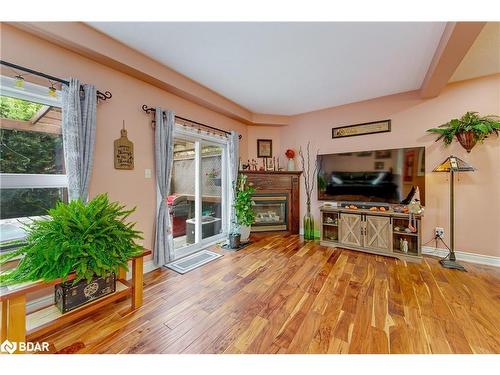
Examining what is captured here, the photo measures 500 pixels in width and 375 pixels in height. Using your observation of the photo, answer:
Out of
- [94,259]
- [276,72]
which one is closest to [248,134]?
[276,72]

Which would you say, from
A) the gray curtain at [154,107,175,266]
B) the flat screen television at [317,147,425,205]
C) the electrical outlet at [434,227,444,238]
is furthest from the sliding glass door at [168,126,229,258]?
the electrical outlet at [434,227,444,238]

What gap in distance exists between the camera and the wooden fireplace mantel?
4012mm

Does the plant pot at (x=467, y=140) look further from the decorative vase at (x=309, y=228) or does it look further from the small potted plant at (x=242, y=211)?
the small potted plant at (x=242, y=211)

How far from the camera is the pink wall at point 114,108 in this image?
1641 millimetres

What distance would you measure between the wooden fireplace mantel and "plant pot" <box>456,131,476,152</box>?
2.29 m

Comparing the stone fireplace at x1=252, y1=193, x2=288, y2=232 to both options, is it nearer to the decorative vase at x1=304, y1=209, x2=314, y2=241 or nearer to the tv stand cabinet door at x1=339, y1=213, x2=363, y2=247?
the decorative vase at x1=304, y1=209, x2=314, y2=241

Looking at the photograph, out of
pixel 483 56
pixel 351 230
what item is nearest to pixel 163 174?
pixel 351 230

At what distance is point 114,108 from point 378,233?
3.79 meters

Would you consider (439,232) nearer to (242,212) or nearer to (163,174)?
(242,212)

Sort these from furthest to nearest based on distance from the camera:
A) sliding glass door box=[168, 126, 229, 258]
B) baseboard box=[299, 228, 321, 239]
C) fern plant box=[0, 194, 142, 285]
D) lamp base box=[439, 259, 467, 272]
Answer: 1. baseboard box=[299, 228, 321, 239]
2. sliding glass door box=[168, 126, 229, 258]
3. lamp base box=[439, 259, 467, 272]
4. fern plant box=[0, 194, 142, 285]

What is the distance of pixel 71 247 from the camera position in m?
1.38

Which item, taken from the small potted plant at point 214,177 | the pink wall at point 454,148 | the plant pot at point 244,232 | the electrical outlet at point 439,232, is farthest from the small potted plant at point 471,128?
the small potted plant at point 214,177

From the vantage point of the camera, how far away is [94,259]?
4.69ft

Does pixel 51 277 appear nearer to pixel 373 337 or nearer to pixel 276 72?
pixel 373 337
